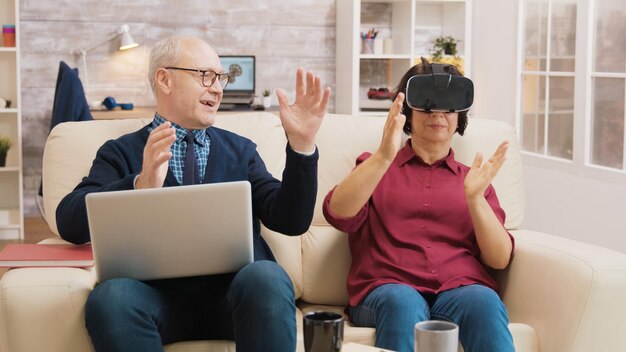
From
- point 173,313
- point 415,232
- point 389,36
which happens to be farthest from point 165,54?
point 389,36

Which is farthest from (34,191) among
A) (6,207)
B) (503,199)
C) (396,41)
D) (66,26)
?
(503,199)

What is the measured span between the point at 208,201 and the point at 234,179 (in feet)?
1.53

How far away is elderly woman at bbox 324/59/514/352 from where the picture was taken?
2.34 metres

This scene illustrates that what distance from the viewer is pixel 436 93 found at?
262 centimetres

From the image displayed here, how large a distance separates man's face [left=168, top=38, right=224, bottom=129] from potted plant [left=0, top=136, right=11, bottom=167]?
3693 millimetres

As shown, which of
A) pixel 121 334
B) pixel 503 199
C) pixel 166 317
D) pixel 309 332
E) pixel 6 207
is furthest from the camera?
pixel 6 207

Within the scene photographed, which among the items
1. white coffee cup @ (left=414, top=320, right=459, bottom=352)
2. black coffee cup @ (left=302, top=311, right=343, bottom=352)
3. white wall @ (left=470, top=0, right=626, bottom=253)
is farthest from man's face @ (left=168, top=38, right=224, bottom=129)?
white wall @ (left=470, top=0, right=626, bottom=253)

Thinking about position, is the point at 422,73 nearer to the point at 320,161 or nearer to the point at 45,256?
the point at 320,161

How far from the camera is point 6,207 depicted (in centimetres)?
623

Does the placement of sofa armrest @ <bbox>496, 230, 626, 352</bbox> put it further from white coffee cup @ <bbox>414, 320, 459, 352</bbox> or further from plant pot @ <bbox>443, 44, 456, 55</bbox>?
plant pot @ <bbox>443, 44, 456, 55</bbox>

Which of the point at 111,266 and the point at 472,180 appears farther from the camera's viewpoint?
the point at 472,180

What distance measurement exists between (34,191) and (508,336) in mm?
4755

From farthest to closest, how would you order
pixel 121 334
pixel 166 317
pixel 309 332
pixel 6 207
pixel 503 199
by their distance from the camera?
pixel 6 207
pixel 503 199
pixel 166 317
pixel 121 334
pixel 309 332

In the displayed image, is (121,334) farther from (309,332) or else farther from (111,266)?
(309,332)
